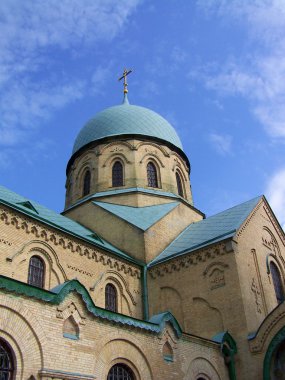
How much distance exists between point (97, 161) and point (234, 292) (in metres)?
10.1

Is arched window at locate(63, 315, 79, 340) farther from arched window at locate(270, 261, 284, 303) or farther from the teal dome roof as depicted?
the teal dome roof

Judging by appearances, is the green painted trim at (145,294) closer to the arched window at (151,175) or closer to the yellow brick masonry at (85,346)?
the yellow brick masonry at (85,346)

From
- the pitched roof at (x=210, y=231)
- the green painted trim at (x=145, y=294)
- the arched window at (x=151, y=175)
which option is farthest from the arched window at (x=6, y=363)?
the arched window at (x=151, y=175)

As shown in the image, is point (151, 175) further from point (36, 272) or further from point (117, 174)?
point (36, 272)

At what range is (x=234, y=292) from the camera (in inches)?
518

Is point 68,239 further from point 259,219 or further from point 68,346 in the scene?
point 259,219

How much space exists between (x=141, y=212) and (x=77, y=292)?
9768 millimetres

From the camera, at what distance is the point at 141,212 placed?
18.3 metres

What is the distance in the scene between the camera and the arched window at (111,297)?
1433 cm

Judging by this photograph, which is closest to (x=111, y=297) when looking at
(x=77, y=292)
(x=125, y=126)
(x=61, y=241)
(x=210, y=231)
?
(x=61, y=241)

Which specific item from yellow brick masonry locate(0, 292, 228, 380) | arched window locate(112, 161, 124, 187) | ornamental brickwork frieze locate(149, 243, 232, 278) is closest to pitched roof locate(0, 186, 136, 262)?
ornamental brickwork frieze locate(149, 243, 232, 278)

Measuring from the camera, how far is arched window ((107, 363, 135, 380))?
9055 mm

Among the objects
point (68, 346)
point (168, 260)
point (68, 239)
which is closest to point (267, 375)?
point (168, 260)

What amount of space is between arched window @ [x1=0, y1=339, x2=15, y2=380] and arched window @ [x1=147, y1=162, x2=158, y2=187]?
13433 mm
